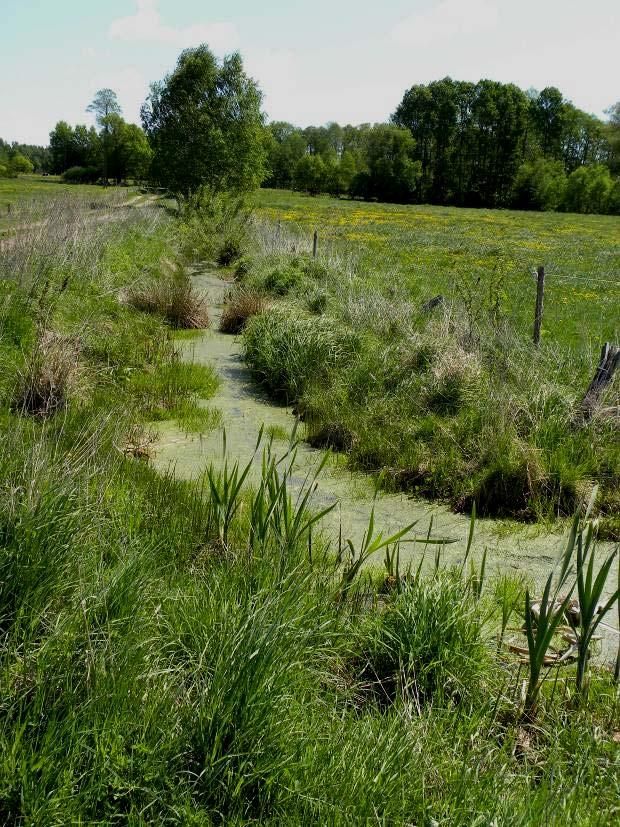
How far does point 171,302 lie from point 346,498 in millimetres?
7291

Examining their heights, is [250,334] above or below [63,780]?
above

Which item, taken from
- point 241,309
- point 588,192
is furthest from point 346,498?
point 588,192

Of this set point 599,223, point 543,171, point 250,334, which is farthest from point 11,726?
point 543,171

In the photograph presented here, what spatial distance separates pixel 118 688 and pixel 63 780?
375mm

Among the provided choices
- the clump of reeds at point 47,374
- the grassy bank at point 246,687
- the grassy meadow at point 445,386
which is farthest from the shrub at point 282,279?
the grassy bank at point 246,687

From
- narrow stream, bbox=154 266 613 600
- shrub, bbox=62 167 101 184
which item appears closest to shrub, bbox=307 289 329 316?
narrow stream, bbox=154 266 613 600

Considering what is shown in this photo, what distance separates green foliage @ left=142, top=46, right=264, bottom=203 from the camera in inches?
1251

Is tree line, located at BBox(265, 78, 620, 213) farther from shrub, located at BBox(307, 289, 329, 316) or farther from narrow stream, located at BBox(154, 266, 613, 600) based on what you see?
narrow stream, located at BBox(154, 266, 613, 600)

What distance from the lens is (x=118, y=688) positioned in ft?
8.87

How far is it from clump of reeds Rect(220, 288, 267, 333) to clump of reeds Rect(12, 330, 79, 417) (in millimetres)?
5162

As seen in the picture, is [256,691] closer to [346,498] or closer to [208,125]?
[346,498]

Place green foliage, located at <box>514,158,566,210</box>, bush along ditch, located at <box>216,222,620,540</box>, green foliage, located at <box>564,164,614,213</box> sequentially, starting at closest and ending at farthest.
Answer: bush along ditch, located at <box>216,222,620,540</box> → green foliage, located at <box>564,164,614,213</box> → green foliage, located at <box>514,158,566,210</box>

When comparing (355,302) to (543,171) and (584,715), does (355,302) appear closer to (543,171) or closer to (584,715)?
(584,715)

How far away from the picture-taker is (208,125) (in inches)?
1251
